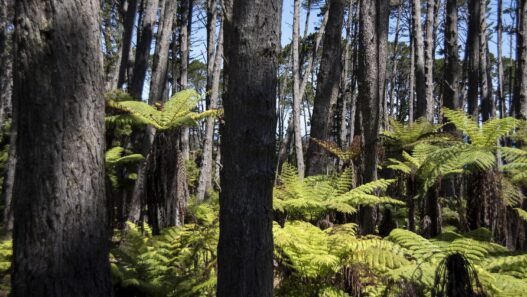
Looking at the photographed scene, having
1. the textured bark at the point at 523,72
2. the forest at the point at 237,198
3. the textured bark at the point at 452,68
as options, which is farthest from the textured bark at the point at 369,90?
the textured bark at the point at 452,68

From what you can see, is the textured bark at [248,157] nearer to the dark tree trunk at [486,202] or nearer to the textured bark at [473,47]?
the dark tree trunk at [486,202]

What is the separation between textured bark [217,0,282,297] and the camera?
9.68ft

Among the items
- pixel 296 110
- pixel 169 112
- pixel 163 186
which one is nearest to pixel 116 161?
pixel 169 112

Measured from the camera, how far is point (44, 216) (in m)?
2.86

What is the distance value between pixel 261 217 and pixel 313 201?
219 centimetres

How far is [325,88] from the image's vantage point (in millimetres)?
7582

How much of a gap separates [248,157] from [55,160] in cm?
126

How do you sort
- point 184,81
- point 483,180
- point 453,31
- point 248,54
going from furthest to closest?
point 184,81
point 453,31
point 483,180
point 248,54

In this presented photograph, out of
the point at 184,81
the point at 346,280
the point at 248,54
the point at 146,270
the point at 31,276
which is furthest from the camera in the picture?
the point at 184,81

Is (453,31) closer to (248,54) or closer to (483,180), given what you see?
(483,180)

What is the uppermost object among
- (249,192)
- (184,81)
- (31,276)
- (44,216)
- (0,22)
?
(0,22)

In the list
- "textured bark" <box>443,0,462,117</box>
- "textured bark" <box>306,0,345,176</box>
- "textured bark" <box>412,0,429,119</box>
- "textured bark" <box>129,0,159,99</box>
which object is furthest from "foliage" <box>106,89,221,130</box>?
"textured bark" <box>412,0,429,119</box>

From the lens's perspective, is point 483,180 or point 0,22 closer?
point 483,180

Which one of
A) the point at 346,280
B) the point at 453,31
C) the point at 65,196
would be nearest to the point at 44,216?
the point at 65,196
